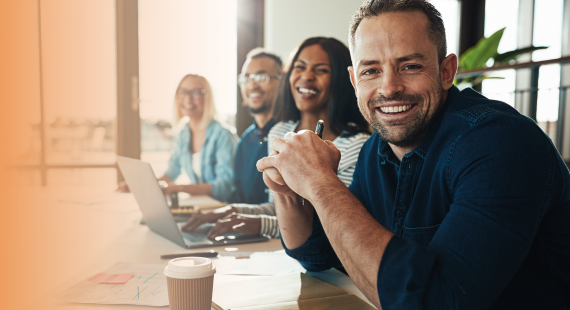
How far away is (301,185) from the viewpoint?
849 millimetres

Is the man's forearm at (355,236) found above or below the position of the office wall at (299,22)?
below

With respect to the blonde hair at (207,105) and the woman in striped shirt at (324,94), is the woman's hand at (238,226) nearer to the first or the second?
the woman in striped shirt at (324,94)

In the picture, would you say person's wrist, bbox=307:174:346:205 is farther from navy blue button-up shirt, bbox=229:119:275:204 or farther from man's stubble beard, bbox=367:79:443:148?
navy blue button-up shirt, bbox=229:119:275:204

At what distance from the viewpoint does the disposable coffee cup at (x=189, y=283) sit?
0.68m

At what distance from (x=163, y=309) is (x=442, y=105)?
2.52ft

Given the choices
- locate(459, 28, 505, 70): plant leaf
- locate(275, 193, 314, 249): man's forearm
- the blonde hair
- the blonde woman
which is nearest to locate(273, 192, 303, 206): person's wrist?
locate(275, 193, 314, 249): man's forearm

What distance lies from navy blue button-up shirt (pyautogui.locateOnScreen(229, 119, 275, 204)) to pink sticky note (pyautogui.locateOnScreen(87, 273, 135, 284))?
1374 mm

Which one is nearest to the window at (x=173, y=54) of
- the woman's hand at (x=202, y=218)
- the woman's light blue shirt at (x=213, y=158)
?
the woman's light blue shirt at (x=213, y=158)

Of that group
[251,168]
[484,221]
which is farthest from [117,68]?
[484,221]

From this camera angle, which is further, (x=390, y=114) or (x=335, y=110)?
(x=335, y=110)

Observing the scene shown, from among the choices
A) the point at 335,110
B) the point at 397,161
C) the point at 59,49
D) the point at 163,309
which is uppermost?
the point at 59,49

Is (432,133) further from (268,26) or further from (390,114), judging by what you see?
(268,26)

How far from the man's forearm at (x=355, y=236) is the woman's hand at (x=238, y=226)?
1.88 feet

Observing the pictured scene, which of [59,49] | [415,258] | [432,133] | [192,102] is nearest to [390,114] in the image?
[432,133]
